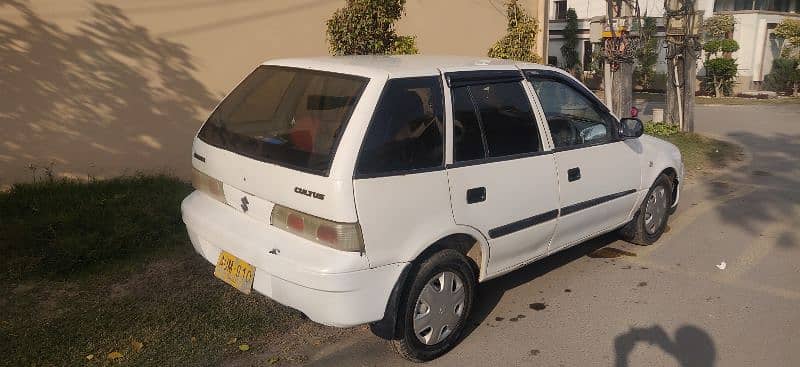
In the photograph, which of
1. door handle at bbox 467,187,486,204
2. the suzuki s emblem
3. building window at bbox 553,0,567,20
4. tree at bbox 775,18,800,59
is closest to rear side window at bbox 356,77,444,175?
door handle at bbox 467,187,486,204

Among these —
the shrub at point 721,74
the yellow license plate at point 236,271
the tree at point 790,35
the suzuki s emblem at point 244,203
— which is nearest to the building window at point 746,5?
the tree at point 790,35

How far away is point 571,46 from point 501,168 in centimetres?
2530

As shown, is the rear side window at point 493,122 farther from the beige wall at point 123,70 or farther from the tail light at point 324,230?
the beige wall at point 123,70

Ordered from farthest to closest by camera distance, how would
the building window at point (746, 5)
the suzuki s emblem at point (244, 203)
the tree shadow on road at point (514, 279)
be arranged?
1. the building window at point (746, 5)
2. the tree shadow on road at point (514, 279)
3. the suzuki s emblem at point (244, 203)

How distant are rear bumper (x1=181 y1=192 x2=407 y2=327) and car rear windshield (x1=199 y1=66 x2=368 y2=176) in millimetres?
399

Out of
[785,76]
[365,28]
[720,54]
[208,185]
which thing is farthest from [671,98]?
[720,54]

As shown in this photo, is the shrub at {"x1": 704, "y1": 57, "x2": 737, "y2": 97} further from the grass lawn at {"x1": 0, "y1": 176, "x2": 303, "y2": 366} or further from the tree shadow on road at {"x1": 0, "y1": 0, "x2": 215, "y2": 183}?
the grass lawn at {"x1": 0, "y1": 176, "x2": 303, "y2": 366}

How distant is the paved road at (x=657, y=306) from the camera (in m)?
3.65

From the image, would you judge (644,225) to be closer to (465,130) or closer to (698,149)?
(465,130)

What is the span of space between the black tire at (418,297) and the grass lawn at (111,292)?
2.93ft

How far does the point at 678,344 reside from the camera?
379 cm

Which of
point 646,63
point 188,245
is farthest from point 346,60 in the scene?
point 646,63

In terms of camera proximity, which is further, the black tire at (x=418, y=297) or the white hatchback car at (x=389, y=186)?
the black tire at (x=418, y=297)

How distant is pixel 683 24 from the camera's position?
10.9 meters
